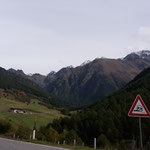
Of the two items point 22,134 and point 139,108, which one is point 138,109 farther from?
point 22,134

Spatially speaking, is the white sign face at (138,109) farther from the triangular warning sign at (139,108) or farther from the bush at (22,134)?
the bush at (22,134)

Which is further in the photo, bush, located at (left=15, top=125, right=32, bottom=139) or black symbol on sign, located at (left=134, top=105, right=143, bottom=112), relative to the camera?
bush, located at (left=15, top=125, right=32, bottom=139)

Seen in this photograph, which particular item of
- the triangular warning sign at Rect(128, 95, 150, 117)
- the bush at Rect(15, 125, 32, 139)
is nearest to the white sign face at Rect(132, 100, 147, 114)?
the triangular warning sign at Rect(128, 95, 150, 117)

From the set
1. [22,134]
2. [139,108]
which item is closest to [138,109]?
[139,108]

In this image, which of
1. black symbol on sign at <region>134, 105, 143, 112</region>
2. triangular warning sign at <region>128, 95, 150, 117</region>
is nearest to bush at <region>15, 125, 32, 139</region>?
triangular warning sign at <region>128, 95, 150, 117</region>

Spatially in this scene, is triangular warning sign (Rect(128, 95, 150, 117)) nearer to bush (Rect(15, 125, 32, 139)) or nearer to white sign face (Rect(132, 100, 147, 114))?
white sign face (Rect(132, 100, 147, 114))

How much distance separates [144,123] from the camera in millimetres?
99312

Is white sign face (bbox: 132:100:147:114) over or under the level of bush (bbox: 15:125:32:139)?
over

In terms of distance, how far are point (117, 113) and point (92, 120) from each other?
16.2 metres

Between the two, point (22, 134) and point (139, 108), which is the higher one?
point (139, 108)

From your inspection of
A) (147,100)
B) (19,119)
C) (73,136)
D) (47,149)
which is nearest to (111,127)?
(73,136)

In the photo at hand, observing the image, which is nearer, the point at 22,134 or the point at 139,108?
the point at 139,108

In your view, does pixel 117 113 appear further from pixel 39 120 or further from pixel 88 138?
pixel 39 120

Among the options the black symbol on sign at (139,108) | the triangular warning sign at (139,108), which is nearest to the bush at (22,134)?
the triangular warning sign at (139,108)
